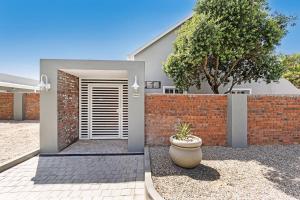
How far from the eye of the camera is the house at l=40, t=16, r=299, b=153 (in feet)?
20.2

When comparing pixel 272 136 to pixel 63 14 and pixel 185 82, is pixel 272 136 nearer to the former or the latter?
pixel 185 82

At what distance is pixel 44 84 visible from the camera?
237 inches

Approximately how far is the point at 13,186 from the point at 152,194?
345 centimetres

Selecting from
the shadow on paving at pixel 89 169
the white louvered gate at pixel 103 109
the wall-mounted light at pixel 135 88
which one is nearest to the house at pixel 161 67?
the white louvered gate at pixel 103 109

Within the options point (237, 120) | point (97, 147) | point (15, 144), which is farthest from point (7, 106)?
point (237, 120)

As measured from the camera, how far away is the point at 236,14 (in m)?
8.30

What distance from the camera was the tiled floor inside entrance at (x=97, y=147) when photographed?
6.45 m

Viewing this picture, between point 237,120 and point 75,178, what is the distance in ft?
19.2

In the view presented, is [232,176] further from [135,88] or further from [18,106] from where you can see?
[18,106]

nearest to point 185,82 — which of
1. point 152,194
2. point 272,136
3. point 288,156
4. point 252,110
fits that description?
point 252,110

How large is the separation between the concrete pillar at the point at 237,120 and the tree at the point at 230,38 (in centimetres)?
276

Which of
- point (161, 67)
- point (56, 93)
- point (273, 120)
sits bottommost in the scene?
point (273, 120)

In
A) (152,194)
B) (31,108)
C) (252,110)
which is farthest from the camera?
(31,108)

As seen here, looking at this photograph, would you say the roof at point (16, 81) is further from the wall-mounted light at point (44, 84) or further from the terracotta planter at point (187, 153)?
the terracotta planter at point (187, 153)
